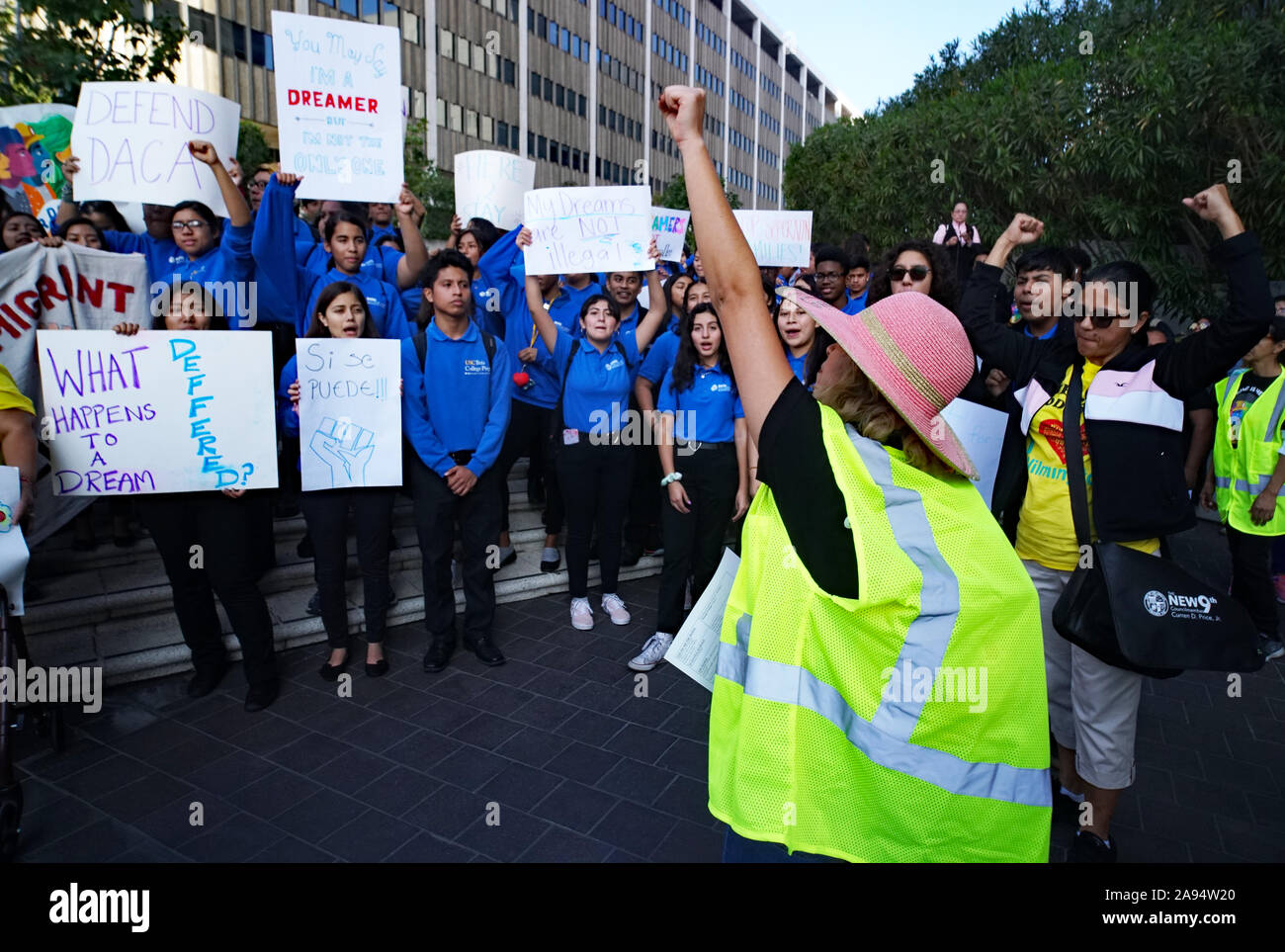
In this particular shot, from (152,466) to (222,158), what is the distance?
203cm

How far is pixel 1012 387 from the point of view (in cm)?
353

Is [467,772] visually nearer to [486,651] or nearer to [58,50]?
[486,651]

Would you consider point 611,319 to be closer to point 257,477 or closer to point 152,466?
point 257,477

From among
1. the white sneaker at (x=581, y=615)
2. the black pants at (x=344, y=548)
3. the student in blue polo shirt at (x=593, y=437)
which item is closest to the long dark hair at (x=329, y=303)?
the black pants at (x=344, y=548)

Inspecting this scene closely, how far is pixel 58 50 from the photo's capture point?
6309 mm

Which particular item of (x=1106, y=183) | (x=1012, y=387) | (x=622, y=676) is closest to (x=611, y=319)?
(x=622, y=676)

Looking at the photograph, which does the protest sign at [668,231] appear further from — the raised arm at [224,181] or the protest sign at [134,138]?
the protest sign at [134,138]

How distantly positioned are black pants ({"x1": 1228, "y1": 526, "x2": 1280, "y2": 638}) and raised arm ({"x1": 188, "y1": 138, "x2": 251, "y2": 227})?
22.0 ft

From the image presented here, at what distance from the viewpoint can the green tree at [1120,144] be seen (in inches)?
452

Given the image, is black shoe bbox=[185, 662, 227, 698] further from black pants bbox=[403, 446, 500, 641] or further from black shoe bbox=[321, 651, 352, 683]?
black pants bbox=[403, 446, 500, 641]

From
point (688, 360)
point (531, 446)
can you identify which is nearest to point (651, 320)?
point (688, 360)

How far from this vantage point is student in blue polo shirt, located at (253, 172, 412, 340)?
15.2 feet
